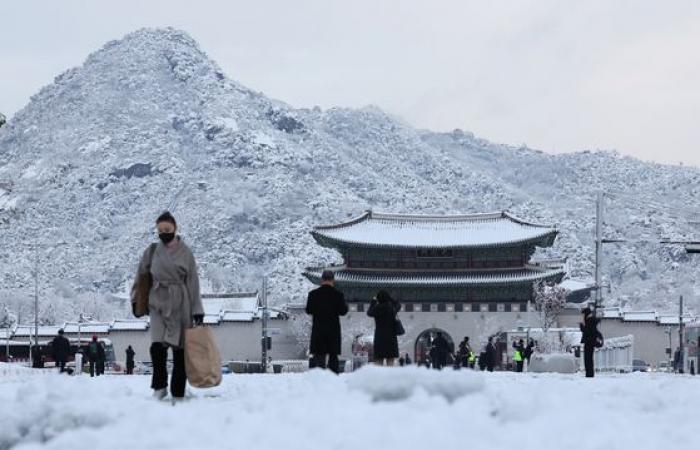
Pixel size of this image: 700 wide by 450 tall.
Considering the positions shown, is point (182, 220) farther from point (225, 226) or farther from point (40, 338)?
point (40, 338)

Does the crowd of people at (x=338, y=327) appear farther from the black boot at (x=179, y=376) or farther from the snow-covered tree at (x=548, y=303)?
the snow-covered tree at (x=548, y=303)

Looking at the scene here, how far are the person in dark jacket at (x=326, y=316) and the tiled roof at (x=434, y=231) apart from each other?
4800 cm

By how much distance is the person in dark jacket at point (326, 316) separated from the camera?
14836 mm

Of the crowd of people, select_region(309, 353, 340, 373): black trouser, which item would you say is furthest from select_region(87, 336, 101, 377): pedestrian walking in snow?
select_region(309, 353, 340, 373): black trouser

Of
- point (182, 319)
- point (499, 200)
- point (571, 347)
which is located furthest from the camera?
point (499, 200)

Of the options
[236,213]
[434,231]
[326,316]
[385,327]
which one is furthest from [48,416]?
[236,213]

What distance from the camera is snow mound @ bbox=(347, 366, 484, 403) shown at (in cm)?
809

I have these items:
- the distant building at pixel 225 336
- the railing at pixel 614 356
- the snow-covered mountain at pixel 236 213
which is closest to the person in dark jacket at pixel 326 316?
the railing at pixel 614 356

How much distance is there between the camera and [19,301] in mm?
120812

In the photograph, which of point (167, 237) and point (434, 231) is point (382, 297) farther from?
point (434, 231)

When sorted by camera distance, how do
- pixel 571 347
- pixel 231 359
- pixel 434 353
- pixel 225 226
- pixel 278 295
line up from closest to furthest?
pixel 434 353 → pixel 571 347 → pixel 231 359 → pixel 278 295 → pixel 225 226

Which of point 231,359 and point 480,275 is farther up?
point 480,275

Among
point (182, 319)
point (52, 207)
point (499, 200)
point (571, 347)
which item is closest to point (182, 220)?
point (52, 207)

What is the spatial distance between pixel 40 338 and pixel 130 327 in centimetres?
876
